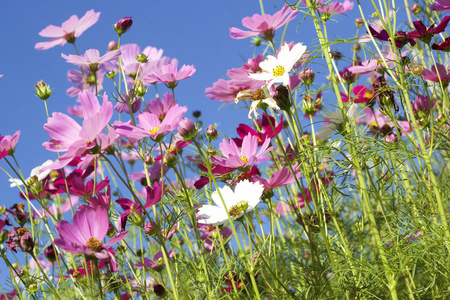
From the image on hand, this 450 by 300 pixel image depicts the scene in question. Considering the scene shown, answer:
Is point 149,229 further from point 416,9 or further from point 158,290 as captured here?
point 416,9

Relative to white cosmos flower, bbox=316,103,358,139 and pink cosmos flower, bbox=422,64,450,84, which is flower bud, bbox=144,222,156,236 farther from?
pink cosmos flower, bbox=422,64,450,84

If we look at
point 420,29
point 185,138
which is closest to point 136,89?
point 185,138

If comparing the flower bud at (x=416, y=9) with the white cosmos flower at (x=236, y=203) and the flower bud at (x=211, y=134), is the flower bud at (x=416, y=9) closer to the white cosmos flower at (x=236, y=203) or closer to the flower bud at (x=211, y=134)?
the flower bud at (x=211, y=134)

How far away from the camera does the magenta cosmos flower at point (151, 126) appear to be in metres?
0.75

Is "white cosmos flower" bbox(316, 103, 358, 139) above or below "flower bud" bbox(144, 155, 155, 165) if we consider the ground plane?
below

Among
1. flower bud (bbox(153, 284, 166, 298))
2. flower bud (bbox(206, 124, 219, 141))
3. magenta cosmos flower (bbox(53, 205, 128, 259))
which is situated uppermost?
flower bud (bbox(206, 124, 219, 141))

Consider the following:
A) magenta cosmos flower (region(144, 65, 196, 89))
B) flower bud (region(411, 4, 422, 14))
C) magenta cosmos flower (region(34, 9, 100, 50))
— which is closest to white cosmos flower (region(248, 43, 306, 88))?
magenta cosmos flower (region(144, 65, 196, 89))

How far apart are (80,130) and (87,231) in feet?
0.52

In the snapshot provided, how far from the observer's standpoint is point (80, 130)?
730 mm

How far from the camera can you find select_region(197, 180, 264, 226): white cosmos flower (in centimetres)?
78

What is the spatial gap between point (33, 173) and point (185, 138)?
1.97 feet

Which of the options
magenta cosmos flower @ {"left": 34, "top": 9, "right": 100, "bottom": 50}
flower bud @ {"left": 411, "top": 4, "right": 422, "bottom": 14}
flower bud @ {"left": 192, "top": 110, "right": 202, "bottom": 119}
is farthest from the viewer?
flower bud @ {"left": 192, "top": 110, "right": 202, "bottom": 119}

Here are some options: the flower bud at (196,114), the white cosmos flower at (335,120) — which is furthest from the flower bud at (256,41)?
the white cosmos flower at (335,120)

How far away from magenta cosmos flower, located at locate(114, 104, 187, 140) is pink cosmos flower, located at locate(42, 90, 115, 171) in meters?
0.03
